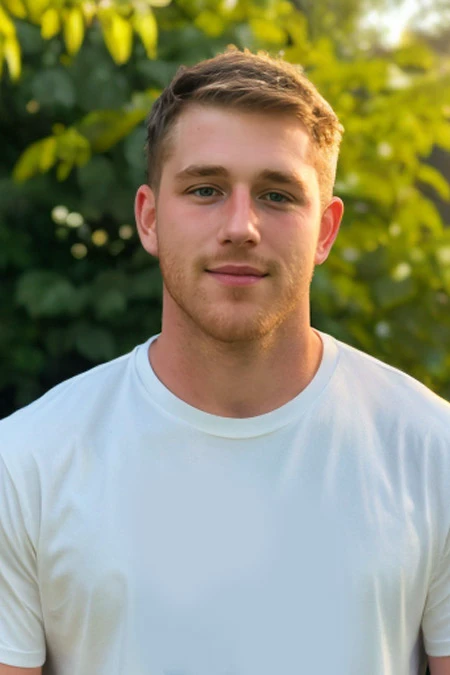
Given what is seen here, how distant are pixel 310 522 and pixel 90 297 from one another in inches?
53.1

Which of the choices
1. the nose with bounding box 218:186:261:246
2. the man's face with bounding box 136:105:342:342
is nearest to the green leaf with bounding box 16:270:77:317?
the man's face with bounding box 136:105:342:342

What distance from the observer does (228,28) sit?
350 centimetres

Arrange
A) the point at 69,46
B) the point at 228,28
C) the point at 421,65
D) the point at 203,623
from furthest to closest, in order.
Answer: the point at 421,65, the point at 228,28, the point at 69,46, the point at 203,623

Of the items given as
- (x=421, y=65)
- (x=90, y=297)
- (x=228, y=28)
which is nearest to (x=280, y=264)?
(x=90, y=297)

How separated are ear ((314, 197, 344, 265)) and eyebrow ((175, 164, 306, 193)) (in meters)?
0.18

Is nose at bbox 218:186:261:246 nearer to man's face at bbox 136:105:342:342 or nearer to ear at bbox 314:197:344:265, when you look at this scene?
man's face at bbox 136:105:342:342

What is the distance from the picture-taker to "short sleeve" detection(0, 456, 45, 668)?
2.22 metres

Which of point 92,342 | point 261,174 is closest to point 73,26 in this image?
point 92,342

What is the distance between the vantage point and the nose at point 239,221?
2154 millimetres

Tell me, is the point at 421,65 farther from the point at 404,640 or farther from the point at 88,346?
the point at 404,640

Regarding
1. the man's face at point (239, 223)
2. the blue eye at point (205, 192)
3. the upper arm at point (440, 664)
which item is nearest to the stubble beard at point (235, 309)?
the man's face at point (239, 223)

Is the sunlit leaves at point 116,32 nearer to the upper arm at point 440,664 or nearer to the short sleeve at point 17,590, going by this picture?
the short sleeve at point 17,590

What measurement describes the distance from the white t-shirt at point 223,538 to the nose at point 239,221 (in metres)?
0.34

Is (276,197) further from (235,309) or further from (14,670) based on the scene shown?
(14,670)
